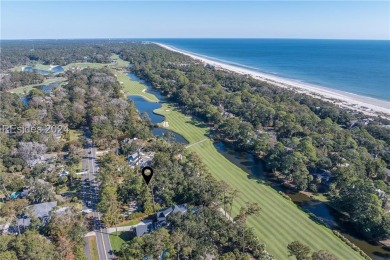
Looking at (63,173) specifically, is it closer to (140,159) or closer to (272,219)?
(140,159)

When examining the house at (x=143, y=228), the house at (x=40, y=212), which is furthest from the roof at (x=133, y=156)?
the house at (x=143, y=228)

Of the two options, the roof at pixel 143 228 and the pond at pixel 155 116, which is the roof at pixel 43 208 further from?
the pond at pixel 155 116

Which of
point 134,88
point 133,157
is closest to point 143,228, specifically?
point 133,157

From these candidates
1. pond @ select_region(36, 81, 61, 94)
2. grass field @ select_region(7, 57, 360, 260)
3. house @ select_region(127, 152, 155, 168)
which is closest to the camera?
grass field @ select_region(7, 57, 360, 260)

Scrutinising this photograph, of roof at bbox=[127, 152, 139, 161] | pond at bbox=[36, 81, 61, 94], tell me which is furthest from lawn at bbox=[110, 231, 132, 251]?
pond at bbox=[36, 81, 61, 94]

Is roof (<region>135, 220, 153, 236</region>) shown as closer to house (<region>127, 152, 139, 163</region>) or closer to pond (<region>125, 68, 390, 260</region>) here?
house (<region>127, 152, 139, 163</region>)
